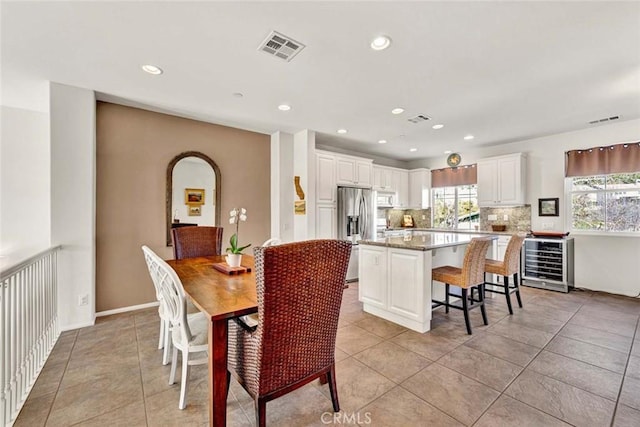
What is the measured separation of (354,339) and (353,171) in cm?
327

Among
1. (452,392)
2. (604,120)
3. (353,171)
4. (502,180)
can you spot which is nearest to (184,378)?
(452,392)

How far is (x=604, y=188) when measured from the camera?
171 inches

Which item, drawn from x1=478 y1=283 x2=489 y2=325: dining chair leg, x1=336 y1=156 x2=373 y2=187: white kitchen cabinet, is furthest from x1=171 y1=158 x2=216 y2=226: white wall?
x1=478 y1=283 x2=489 y2=325: dining chair leg

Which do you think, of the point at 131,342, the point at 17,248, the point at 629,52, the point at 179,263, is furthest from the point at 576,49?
the point at 17,248

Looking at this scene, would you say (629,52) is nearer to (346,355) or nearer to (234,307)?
(346,355)

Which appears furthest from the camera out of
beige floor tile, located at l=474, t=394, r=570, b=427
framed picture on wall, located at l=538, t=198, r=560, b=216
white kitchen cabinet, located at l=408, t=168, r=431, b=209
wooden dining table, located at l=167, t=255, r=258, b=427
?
white kitchen cabinet, located at l=408, t=168, r=431, b=209

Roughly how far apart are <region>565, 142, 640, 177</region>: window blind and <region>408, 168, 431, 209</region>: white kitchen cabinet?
2525 mm

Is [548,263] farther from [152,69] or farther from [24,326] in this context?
[24,326]

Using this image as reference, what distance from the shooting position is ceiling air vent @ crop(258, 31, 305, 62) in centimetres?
214

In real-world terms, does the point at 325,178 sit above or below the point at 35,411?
above

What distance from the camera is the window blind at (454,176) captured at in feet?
19.2

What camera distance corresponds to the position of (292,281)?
135 centimetres

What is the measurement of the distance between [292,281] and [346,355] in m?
1.46

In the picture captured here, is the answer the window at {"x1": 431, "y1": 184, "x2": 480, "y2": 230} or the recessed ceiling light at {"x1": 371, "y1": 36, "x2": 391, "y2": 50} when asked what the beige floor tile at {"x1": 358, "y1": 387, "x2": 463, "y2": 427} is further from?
the window at {"x1": 431, "y1": 184, "x2": 480, "y2": 230}
